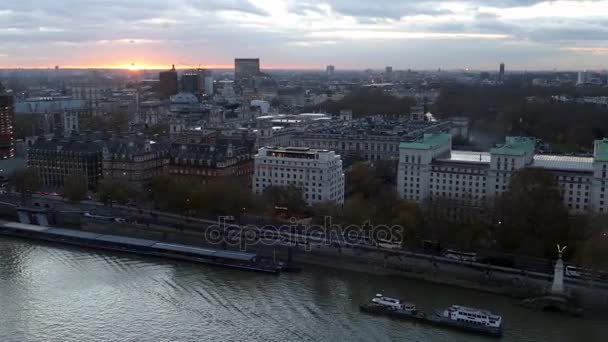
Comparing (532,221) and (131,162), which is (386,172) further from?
(131,162)

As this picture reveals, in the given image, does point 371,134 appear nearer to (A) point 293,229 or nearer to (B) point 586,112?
(A) point 293,229

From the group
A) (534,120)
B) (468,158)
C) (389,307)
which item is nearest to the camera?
(389,307)

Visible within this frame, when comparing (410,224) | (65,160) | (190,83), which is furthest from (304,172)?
(190,83)

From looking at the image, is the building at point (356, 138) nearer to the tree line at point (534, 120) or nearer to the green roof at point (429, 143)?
the green roof at point (429, 143)

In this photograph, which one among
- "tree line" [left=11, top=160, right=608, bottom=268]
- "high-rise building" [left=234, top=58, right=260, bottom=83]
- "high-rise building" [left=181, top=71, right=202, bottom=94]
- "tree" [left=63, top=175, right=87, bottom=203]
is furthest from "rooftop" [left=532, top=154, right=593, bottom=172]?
"high-rise building" [left=234, top=58, right=260, bottom=83]

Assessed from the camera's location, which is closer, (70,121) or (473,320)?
(473,320)

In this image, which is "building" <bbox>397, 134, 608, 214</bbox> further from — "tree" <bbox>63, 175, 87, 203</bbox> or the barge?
"tree" <bbox>63, 175, 87, 203</bbox>

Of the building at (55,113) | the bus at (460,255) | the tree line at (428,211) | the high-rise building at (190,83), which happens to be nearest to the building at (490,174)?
the tree line at (428,211)
